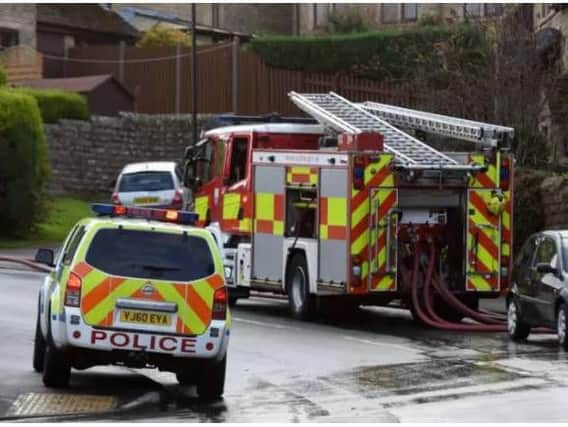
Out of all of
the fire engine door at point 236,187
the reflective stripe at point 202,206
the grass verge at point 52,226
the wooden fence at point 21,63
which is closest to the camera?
the fire engine door at point 236,187

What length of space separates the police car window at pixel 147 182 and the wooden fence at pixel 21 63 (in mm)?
16103

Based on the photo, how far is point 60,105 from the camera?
4884 centimetres

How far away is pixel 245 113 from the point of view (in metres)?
51.5

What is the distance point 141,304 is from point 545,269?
7.47 metres

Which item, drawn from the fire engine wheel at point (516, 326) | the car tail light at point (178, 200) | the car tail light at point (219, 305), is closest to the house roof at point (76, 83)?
the car tail light at point (178, 200)

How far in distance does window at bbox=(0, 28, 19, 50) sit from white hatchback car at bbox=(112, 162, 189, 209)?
2024 cm

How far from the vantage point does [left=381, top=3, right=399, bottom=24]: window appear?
2498 inches

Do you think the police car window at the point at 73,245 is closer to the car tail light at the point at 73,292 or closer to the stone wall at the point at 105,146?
the car tail light at the point at 73,292

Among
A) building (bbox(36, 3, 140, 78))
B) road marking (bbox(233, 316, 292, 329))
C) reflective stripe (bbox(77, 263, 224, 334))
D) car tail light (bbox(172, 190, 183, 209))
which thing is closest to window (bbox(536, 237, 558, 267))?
road marking (bbox(233, 316, 292, 329))

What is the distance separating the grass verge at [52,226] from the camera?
36.7 m

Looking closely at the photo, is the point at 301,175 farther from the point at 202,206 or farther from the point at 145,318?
the point at 145,318

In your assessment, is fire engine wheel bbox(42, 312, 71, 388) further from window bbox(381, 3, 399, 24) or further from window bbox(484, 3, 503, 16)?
window bbox(381, 3, 399, 24)

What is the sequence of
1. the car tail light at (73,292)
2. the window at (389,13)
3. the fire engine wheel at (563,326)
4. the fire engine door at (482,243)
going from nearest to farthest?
the car tail light at (73,292) < the fire engine wheel at (563,326) < the fire engine door at (482,243) < the window at (389,13)

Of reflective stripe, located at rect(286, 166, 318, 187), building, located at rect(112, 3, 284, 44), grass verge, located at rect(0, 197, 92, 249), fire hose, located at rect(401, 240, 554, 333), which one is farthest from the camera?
building, located at rect(112, 3, 284, 44)
